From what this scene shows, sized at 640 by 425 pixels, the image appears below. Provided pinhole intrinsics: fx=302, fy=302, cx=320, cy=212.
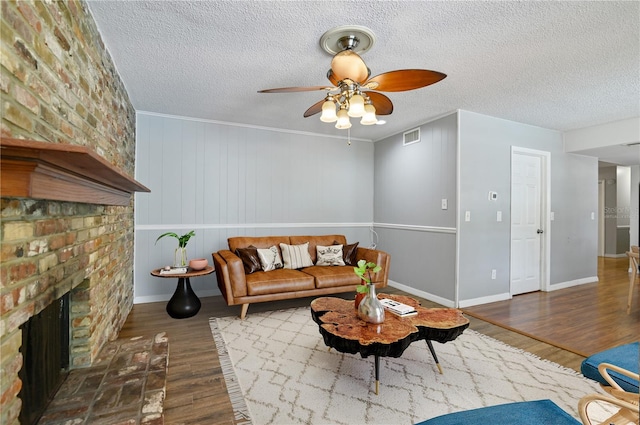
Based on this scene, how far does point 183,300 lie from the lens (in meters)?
3.33

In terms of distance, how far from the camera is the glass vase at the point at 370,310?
2.07 m

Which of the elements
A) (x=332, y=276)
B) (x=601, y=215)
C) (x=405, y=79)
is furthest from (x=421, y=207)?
(x=601, y=215)

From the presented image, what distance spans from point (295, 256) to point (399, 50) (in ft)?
8.56

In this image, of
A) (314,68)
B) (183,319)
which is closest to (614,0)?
(314,68)

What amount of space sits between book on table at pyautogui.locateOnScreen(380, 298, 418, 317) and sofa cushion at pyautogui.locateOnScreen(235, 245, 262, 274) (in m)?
1.69

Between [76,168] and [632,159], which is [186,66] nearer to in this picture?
[76,168]

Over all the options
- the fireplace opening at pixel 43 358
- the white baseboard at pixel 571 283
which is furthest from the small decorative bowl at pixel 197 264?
the white baseboard at pixel 571 283

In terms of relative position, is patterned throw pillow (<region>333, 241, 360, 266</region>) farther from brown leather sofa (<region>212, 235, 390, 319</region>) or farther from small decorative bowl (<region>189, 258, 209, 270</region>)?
small decorative bowl (<region>189, 258, 209, 270</region>)

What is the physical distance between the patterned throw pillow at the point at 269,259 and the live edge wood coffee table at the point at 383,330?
141 centimetres

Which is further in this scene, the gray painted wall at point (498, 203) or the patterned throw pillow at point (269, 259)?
the gray painted wall at point (498, 203)

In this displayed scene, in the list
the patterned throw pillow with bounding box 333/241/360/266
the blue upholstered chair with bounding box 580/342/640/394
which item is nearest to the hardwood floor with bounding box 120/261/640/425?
the patterned throw pillow with bounding box 333/241/360/266

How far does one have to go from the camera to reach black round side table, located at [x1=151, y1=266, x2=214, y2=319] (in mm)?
3288

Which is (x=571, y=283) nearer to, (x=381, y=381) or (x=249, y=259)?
(x=381, y=381)

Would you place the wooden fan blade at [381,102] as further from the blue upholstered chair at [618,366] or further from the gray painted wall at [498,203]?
the blue upholstered chair at [618,366]
